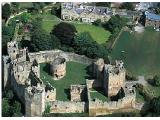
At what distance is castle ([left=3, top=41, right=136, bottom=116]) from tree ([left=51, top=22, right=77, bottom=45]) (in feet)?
8.70

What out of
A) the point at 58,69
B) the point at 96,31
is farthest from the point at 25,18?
the point at 58,69

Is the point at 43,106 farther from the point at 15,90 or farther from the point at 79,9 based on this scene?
the point at 79,9

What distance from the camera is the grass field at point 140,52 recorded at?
139 feet

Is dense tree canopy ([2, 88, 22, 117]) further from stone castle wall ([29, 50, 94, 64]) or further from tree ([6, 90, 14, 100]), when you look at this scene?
stone castle wall ([29, 50, 94, 64])

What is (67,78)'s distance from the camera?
40406mm

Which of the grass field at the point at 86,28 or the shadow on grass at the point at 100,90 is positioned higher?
the grass field at the point at 86,28

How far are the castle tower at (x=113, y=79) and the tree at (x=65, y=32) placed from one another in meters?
A: 6.54

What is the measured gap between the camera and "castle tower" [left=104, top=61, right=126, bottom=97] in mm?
37969

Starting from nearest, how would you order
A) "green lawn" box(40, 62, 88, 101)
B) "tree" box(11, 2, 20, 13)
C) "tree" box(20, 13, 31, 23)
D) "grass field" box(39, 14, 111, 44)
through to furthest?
"green lawn" box(40, 62, 88, 101) < "grass field" box(39, 14, 111, 44) < "tree" box(20, 13, 31, 23) < "tree" box(11, 2, 20, 13)

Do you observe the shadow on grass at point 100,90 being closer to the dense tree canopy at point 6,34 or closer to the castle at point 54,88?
the castle at point 54,88

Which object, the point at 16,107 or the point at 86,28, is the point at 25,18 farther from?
the point at 16,107

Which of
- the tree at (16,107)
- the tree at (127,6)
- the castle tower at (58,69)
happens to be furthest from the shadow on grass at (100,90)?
the tree at (127,6)

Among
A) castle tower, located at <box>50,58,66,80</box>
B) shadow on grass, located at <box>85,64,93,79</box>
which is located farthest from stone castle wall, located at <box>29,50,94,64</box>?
castle tower, located at <box>50,58,66,80</box>

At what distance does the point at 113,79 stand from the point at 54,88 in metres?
3.30
